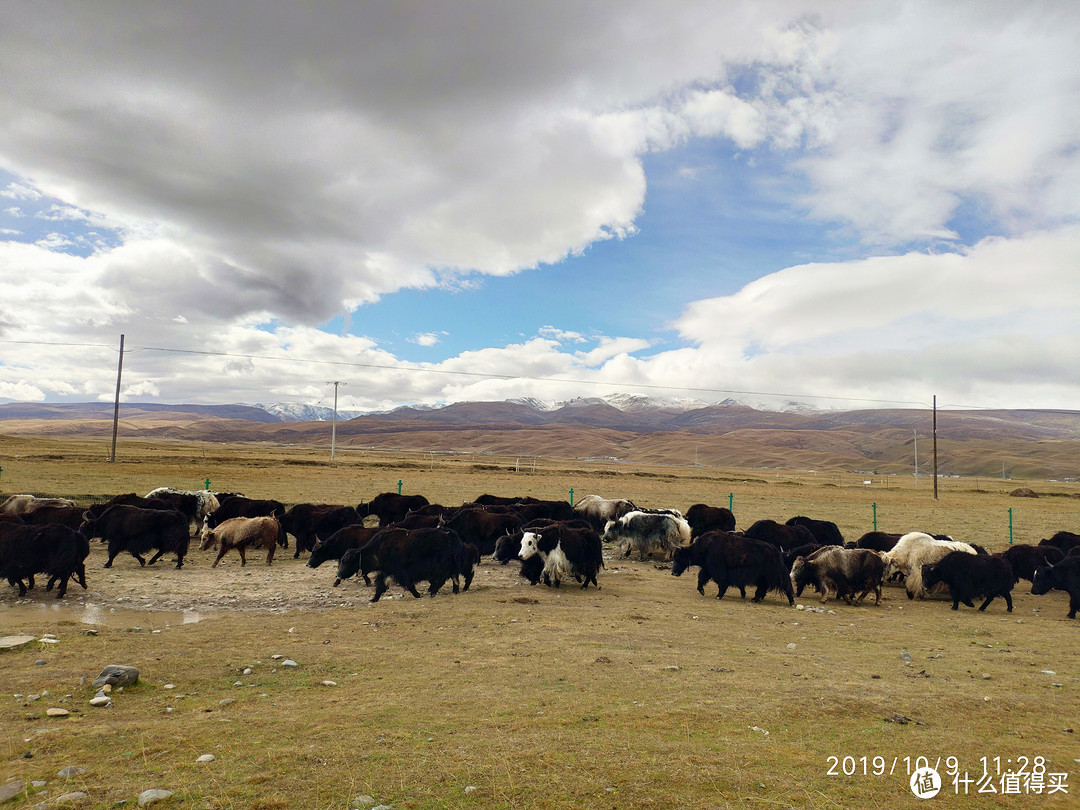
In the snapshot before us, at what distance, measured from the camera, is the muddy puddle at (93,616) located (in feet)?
29.2

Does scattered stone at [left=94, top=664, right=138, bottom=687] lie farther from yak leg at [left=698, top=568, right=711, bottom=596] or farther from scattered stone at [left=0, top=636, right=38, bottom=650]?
yak leg at [left=698, top=568, right=711, bottom=596]

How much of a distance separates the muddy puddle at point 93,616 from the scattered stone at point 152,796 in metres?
5.83

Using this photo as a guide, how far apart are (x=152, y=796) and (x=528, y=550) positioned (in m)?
9.83

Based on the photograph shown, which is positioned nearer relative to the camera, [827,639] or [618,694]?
[618,694]

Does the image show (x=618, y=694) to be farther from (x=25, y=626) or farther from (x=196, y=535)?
(x=196, y=535)

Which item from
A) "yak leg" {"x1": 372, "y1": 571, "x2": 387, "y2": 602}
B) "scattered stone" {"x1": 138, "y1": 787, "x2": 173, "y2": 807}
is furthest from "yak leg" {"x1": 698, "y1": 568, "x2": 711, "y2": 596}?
"scattered stone" {"x1": 138, "y1": 787, "x2": 173, "y2": 807}

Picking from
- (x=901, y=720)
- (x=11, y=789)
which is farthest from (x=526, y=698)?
(x=11, y=789)

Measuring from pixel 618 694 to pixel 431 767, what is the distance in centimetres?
240

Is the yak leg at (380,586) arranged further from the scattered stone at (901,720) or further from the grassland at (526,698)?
the scattered stone at (901,720)

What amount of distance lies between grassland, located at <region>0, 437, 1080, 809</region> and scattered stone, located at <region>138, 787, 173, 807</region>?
0.07 m

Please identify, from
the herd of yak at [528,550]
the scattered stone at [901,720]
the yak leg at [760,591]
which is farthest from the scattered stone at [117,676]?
the yak leg at [760,591]

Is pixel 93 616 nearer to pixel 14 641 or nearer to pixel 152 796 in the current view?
pixel 14 641

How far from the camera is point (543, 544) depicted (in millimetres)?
13258

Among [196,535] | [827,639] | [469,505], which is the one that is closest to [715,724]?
[827,639]
